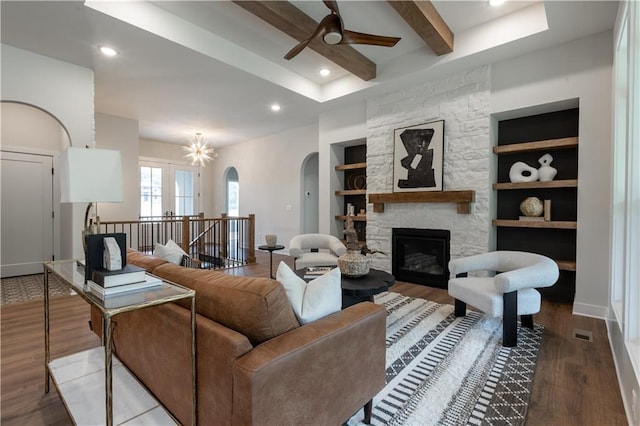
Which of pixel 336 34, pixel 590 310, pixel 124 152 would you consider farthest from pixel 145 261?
pixel 124 152

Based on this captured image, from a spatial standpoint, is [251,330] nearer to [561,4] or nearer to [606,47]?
[561,4]

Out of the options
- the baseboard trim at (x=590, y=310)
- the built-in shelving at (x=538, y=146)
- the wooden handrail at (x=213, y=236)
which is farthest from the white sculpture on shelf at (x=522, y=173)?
the wooden handrail at (x=213, y=236)

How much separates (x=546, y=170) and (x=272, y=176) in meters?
5.83

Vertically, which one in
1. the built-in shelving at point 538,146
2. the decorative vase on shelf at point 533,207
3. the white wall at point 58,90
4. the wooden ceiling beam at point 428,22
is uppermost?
the wooden ceiling beam at point 428,22

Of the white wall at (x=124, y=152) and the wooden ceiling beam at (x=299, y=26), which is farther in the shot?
the white wall at (x=124, y=152)

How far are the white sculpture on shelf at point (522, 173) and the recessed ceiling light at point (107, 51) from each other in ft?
17.2

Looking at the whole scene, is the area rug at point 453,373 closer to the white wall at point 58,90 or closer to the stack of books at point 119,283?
the stack of books at point 119,283

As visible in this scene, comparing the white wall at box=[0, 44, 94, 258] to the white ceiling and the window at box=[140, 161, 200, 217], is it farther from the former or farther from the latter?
the window at box=[140, 161, 200, 217]

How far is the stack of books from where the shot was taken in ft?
4.26

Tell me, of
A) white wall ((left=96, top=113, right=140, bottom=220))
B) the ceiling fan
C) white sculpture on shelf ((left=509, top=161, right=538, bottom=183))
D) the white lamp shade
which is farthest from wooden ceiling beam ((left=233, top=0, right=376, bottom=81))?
white wall ((left=96, top=113, right=140, bottom=220))

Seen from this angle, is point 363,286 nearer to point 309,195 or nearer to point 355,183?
point 355,183

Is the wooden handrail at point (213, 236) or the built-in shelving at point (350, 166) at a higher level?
the built-in shelving at point (350, 166)

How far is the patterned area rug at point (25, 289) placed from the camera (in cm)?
369

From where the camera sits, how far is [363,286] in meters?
2.60
